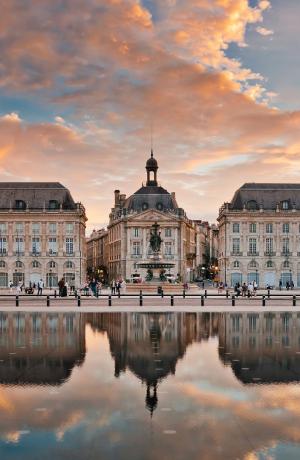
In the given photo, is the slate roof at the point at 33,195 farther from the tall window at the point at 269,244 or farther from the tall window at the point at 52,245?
the tall window at the point at 269,244

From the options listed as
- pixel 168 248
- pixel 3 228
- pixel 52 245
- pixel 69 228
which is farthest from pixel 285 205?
pixel 3 228

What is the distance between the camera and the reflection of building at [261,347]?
1633 cm

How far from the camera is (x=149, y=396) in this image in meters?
13.7

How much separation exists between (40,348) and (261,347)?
7211 millimetres

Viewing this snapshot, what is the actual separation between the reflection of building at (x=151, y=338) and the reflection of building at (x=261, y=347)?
1.19m

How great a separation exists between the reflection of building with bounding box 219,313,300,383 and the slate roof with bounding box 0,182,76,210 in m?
84.0

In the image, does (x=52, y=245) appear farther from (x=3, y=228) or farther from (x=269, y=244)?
(x=269, y=244)

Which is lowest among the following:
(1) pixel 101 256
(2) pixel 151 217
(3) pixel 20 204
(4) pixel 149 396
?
(4) pixel 149 396

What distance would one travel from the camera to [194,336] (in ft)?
81.7

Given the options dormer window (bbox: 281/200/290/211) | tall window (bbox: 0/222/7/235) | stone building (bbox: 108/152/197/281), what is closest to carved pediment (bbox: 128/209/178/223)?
stone building (bbox: 108/152/197/281)

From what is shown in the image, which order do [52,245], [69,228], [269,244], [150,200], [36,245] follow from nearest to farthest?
[36,245], [52,245], [69,228], [269,244], [150,200]

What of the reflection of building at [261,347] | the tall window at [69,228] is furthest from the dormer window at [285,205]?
the reflection of building at [261,347]

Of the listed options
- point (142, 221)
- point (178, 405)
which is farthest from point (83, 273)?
point (178, 405)

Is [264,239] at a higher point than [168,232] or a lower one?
lower
